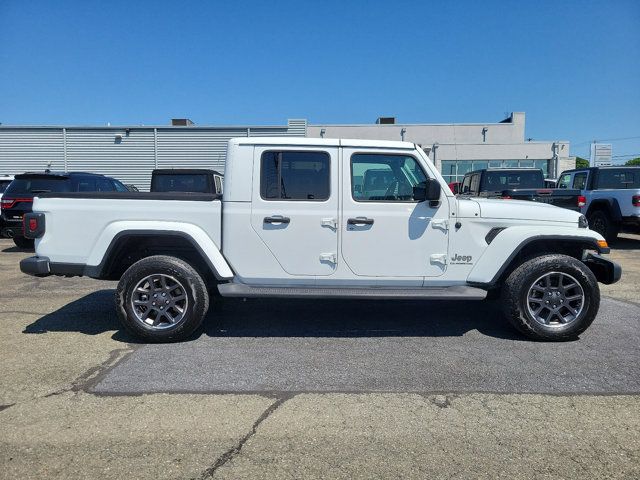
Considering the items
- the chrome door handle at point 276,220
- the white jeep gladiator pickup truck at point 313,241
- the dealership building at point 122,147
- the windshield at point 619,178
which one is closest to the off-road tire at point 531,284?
the white jeep gladiator pickup truck at point 313,241

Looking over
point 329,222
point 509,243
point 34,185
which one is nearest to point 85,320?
point 329,222

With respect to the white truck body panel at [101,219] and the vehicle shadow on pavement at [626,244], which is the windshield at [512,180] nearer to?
the vehicle shadow on pavement at [626,244]

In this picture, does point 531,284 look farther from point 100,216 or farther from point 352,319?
point 100,216

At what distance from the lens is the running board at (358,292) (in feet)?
14.5

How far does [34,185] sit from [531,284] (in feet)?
34.8

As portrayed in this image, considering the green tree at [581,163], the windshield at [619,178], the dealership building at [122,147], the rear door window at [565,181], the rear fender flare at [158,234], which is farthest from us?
the green tree at [581,163]

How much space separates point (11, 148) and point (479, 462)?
2520 centimetres

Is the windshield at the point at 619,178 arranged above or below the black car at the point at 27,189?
above

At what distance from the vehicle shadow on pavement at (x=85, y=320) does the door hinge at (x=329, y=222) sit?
7.45 feet

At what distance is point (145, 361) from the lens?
13.3 ft

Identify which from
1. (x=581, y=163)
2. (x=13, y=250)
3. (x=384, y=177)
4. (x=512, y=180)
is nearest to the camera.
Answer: (x=384, y=177)

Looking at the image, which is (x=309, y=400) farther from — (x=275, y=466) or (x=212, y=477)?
(x=212, y=477)

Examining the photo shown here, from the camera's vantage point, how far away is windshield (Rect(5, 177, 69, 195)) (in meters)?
10.2

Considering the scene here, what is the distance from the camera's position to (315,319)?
209 inches
